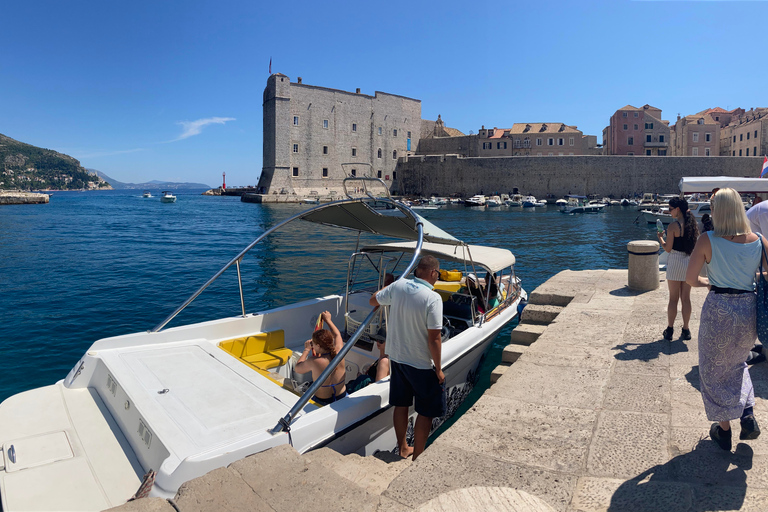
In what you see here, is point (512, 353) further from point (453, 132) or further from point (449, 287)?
point (453, 132)

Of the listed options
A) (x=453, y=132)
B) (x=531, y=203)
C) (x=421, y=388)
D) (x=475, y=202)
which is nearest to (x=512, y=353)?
(x=421, y=388)

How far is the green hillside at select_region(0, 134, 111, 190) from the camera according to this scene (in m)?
142

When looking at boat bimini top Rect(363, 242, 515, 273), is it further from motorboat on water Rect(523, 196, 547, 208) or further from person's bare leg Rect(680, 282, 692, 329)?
motorboat on water Rect(523, 196, 547, 208)

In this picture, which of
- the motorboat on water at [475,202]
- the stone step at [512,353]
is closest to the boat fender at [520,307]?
the stone step at [512,353]

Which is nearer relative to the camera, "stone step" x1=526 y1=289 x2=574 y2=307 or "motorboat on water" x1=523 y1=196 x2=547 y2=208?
"stone step" x1=526 y1=289 x2=574 y2=307

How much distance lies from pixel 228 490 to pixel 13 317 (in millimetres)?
10284

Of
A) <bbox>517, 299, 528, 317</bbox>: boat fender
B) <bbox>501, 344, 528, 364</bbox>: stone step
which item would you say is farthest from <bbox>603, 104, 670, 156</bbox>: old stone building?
<bbox>501, 344, 528, 364</bbox>: stone step

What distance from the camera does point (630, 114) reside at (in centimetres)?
5994

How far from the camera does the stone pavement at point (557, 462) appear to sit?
8.12ft

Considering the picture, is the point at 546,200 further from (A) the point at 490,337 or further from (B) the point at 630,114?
(A) the point at 490,337

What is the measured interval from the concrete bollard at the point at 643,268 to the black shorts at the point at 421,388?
191 inches

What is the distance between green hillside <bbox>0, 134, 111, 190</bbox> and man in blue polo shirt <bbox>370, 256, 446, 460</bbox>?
156 m

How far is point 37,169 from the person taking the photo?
527ft

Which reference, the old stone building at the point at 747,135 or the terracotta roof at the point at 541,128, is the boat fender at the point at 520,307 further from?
the old stone building at the point at 747,135
